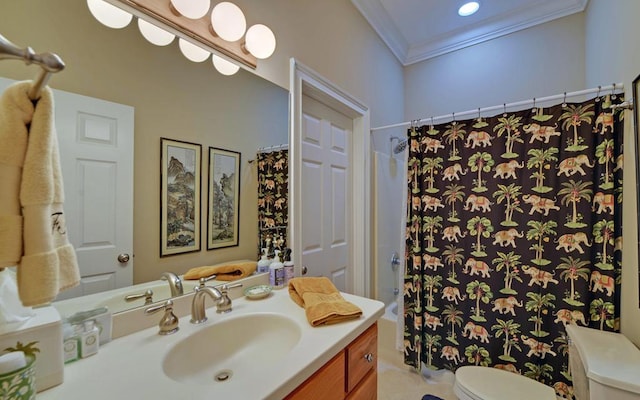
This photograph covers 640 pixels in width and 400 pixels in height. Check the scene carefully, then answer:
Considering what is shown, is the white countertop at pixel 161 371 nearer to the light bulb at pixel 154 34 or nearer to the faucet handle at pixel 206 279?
the faucet handle at pixel 206 279

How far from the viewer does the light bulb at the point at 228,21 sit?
3.76 feet

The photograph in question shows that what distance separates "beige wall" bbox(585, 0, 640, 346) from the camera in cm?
119

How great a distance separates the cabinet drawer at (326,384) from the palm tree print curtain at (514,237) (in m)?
1.17

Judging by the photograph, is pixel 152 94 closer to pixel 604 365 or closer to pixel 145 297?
pixel 145 297

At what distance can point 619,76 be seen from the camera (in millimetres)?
1396

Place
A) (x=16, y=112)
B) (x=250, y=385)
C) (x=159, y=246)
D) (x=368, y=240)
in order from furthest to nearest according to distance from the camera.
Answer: (x=368, y=240), (x=159, y=246), (x=250, y=385), (x=16, y=112)

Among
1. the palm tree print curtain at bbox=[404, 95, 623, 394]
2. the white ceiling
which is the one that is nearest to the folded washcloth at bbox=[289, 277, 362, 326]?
the palm tree print curtain at bbox=[404, 95, 623, 394]

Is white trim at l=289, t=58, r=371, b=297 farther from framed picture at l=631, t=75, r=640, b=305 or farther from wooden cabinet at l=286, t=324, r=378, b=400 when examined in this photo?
framed picture at l=631, t=75, r=640, b=305

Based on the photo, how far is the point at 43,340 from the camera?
2.02 ft

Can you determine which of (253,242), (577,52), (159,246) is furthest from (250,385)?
(577,52)

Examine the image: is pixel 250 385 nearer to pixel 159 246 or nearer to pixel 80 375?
pixel 80 375

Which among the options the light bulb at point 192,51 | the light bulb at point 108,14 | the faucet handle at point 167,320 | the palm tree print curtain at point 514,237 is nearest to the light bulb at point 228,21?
the light bulb at point 192,51

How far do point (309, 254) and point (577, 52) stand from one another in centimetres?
269

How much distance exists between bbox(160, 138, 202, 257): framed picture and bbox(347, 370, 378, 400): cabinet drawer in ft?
2.67
